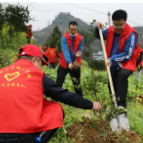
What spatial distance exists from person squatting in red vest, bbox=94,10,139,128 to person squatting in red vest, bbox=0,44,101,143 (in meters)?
1.18

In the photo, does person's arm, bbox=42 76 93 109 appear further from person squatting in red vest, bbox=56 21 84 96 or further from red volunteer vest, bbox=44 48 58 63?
red volunteer vest, bbox=44 48 58 63

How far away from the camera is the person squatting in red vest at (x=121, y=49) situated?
10.0 ft

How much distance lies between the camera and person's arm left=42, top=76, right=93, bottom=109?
200cm

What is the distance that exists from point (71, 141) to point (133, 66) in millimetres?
1338

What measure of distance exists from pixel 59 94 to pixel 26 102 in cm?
34

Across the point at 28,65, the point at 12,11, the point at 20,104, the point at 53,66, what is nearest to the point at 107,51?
the point at 28,65

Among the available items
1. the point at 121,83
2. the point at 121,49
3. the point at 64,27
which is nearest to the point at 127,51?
the point at 121,49

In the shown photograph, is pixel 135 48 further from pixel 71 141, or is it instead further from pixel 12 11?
pixel 12 11

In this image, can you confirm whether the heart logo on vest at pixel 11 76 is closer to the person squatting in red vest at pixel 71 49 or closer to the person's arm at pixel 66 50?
the person's arm at pixel 66 50

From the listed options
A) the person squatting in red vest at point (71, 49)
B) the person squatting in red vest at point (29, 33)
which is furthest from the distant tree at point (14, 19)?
the person squatting in red vest at point (71, 49)

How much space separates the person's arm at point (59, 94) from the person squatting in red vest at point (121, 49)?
3.35ft

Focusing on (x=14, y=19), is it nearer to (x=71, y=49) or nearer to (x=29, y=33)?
(x=29, y=33)

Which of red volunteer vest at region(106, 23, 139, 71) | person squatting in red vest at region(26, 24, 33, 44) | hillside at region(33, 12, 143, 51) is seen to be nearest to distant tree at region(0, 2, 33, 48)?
person squatting in red vest at region(26, 24, 33, 44)

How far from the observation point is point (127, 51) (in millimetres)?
3064
